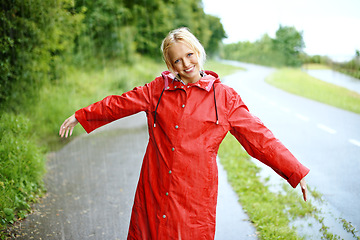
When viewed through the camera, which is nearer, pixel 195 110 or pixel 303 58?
pixel 195 110

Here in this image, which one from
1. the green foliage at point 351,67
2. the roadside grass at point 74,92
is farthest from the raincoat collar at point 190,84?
the roadside grass at point 74,92

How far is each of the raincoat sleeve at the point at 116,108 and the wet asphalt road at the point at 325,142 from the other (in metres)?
3.10

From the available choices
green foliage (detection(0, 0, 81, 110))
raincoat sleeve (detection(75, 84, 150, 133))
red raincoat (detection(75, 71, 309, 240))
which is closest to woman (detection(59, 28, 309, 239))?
red raincoat (detection(75, 71, 309, 240))

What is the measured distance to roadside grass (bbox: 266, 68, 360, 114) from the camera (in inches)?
394

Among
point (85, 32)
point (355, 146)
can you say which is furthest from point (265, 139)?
point (85, 32)

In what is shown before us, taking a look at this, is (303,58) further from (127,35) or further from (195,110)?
(127,35)

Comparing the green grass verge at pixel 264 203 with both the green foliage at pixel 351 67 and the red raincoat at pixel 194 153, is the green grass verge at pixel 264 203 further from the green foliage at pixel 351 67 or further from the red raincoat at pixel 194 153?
the green foliage at pixel 351 67

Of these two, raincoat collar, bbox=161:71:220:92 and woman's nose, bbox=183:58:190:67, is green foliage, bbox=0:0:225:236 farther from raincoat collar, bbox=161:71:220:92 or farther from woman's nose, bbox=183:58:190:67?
woman's nose, bbox=183:58:190:67

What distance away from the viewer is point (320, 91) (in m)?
13.5

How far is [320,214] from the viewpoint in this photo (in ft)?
14.5

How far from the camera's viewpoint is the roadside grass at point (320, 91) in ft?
32.8

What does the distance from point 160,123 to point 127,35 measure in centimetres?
1833

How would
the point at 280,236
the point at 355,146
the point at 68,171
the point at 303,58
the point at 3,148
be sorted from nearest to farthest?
the point at 280,236 < the point at 3,148 < the point at 68,171 < the point at 355,146 < the point at 303,58

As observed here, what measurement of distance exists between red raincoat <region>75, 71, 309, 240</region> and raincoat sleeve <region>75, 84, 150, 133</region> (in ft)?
0.56
